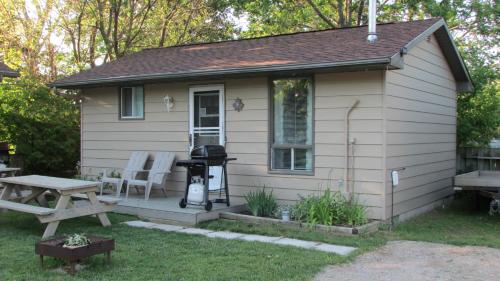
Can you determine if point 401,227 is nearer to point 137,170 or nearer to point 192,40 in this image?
point 137,170

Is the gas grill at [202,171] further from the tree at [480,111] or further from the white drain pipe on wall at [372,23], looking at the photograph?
the tree at [480,111]

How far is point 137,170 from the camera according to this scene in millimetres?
9062

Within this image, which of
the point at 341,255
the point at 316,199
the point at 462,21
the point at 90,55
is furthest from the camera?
the point at 90,55

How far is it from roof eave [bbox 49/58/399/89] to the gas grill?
3.99 ft

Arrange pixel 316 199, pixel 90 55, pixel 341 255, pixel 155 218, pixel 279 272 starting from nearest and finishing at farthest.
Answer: pixel 279 272 → pixel 341 255 → pixel 316 199 → pixel 155 218 → pixel 90 55

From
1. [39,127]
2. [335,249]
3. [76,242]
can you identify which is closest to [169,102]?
[335,249]

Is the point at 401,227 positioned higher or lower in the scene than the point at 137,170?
lower

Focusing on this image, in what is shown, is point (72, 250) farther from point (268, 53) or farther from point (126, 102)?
point (126, 102)

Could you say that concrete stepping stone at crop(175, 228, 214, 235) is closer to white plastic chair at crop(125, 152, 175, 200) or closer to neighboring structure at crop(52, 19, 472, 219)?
neighboring structure at crop(52, 19, 472, 219)

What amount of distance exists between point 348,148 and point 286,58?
5.64 feet

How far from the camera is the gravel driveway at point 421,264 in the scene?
4.99 meters

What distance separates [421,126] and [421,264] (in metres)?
3.91

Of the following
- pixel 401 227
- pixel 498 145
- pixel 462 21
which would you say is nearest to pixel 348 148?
pixel 401 227

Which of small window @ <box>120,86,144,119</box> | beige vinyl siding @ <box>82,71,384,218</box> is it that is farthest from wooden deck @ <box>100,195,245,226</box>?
small window @ <box>120,86,144,119</box>
